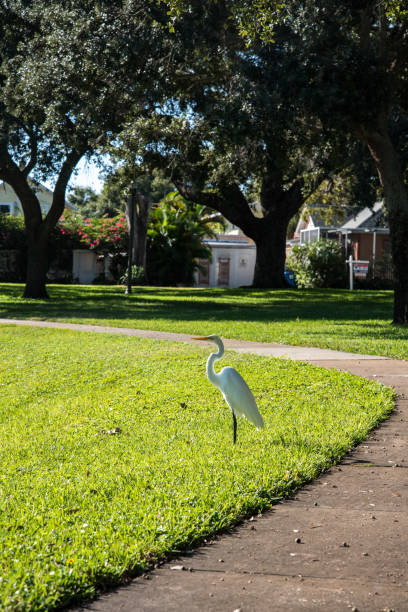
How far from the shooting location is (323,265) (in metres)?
30.7

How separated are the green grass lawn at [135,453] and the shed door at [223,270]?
100 feet

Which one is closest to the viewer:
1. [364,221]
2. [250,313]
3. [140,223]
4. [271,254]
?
[250,313]

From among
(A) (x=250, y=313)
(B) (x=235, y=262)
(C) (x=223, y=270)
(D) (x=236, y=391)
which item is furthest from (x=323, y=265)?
(D) (x=236, y=391)

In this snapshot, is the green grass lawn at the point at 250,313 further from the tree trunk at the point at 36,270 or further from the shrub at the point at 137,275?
the shrub at the point at 137,275

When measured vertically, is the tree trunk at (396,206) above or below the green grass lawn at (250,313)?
above

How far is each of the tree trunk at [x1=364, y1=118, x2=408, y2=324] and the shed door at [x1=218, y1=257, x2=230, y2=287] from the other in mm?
26159

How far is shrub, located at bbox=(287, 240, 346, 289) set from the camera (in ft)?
100

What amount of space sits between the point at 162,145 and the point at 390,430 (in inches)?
496

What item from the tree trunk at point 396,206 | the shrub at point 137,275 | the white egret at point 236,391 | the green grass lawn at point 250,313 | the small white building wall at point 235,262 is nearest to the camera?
the white egret at point 236,391

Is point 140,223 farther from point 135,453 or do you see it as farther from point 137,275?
point 135,453

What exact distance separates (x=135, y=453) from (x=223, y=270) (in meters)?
35.7

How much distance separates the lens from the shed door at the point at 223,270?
4081cm

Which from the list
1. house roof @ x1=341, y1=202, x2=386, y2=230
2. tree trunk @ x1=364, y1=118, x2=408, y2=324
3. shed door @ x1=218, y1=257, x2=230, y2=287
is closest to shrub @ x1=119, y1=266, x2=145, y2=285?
shed door @ x1=218, y1=257, x2=230, y2=287

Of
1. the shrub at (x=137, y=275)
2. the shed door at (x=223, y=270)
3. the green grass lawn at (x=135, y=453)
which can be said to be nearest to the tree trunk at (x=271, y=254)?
the shrub at (x=137, y=275)
